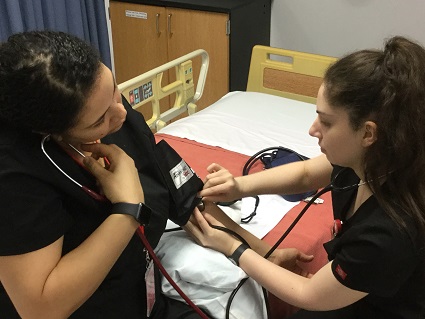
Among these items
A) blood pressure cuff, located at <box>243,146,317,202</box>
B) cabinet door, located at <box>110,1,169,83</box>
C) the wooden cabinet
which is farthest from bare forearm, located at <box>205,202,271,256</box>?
cabinet door, located at <box>110,1,169,83</box>

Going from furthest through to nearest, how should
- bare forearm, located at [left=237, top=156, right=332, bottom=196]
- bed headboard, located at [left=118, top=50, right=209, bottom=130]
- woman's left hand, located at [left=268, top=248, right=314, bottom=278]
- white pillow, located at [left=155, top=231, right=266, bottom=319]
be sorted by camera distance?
bed headboard, located at [left=118, top=50, right=209, bottom=130]
bare forearm, located at [left=237, top=156, right=332, bottom=196]
woman's left hand, located at [left=268, top=248, right=314, bottom=278]
white pillow, located at [left=155, top=231, right=266, bottom=319]

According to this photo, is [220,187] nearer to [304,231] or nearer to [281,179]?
[281,179]

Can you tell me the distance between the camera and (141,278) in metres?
1.36

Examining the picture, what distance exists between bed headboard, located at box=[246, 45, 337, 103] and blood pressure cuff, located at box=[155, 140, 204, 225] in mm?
1436

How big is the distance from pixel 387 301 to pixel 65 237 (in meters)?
0.83

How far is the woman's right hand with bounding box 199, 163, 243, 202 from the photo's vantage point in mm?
1571

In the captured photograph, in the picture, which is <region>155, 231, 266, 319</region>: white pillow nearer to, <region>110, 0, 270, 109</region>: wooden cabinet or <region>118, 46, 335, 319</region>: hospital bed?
<region>118, 46, 335, 319</region>: hospital bed

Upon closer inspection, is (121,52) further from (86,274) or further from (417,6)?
(86,274)

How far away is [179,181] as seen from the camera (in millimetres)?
1445

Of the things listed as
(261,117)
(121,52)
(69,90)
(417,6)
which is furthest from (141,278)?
Result: (121,52)

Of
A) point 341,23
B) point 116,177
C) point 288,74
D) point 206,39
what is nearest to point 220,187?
point 116,177

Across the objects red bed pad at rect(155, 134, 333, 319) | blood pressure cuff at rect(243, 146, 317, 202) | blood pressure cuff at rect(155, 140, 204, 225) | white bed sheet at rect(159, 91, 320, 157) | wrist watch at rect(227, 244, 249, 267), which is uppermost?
blood pressure cuff at rect(155, 140, 204, 225)

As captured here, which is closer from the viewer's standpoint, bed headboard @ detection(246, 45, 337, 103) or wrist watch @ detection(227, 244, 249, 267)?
wrist watch @ detection(227, 244, 249, 267)

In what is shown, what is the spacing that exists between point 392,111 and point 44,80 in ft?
2.42
